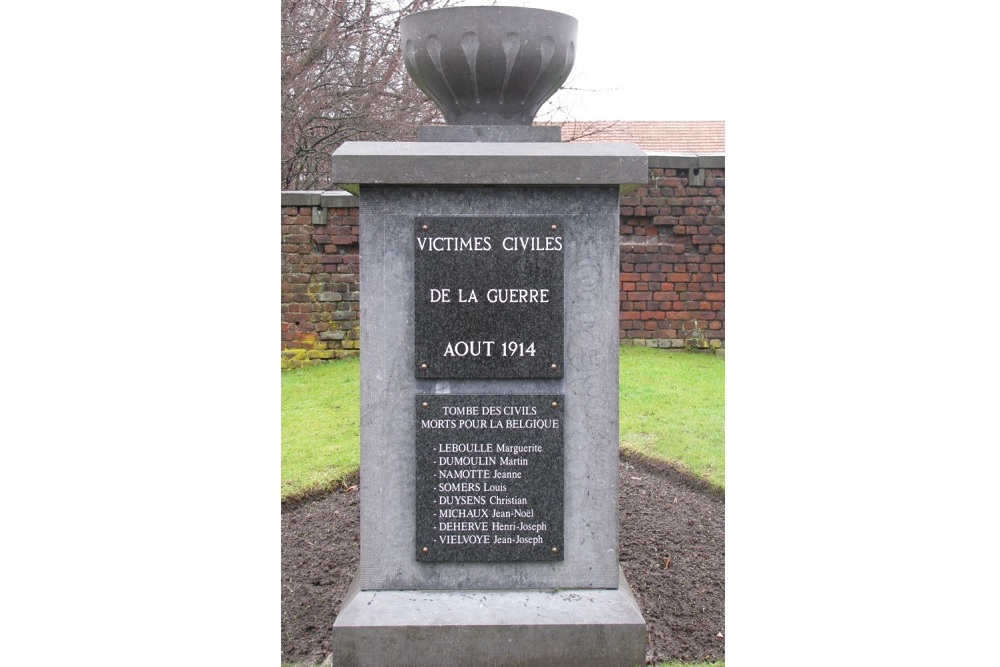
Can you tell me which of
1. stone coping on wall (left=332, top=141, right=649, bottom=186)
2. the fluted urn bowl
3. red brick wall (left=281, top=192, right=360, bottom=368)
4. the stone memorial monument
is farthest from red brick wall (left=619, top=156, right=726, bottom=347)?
stone coping on wall (left=332, top=141, right=649, bottom=186)

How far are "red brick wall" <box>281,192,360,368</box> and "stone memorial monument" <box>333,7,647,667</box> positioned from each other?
16.4ft

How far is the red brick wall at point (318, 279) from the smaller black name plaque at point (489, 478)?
5120 millimetres

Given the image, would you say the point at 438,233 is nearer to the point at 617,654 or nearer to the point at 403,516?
the point at 403,516

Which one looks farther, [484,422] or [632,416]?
[632,416]

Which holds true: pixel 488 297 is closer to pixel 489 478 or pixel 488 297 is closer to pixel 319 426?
pixel 489 478

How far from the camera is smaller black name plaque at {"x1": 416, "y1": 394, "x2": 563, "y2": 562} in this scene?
3.17 metres

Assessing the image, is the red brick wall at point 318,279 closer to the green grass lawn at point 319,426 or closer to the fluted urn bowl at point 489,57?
the green grass lawn at point 319,426

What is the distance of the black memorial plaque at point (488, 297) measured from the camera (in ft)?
10.2

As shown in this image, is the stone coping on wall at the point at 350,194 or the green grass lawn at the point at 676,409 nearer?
the green grass lawn at the point at 676,409

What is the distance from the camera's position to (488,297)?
314 cm

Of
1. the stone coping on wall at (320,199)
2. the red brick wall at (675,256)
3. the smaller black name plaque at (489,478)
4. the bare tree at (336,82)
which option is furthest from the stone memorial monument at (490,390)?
the bare tree at (336,82)

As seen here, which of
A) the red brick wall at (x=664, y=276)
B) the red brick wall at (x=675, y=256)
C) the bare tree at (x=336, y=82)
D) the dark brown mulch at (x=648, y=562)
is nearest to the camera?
the dark brown mulch at (x=648, y=562)

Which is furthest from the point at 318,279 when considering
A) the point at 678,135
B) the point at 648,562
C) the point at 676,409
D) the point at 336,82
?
the point at 678,135

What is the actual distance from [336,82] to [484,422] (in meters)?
7.60
